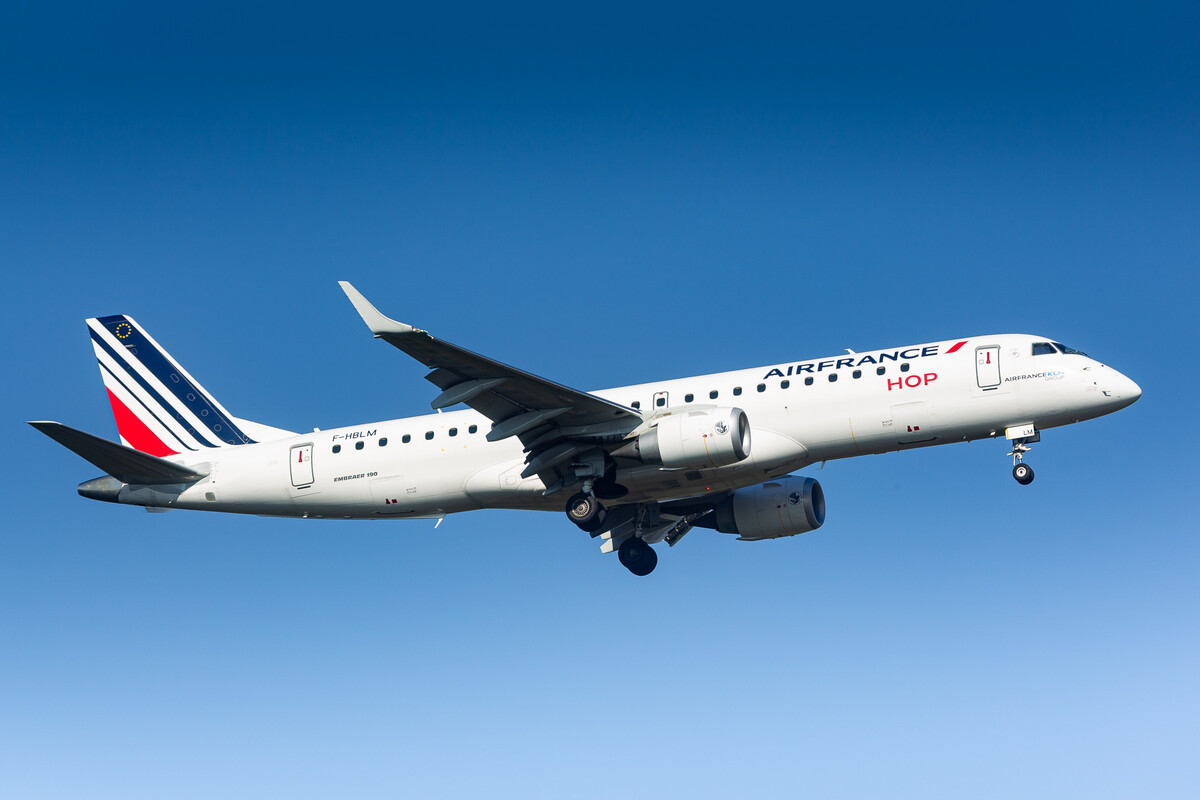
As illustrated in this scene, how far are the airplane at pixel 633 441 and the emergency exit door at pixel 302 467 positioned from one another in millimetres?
45

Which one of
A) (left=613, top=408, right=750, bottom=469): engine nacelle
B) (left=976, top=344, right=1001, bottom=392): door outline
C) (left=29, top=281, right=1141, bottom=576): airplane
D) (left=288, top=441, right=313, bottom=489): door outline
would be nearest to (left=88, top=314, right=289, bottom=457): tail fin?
(left=29, top=281, right=1141, bottom=576): airplane

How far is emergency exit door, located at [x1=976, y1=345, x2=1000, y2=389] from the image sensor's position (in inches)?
1286

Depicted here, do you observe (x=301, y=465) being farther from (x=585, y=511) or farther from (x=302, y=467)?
(x=585, y=511)

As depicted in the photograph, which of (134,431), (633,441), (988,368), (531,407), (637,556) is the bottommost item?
(637,556)

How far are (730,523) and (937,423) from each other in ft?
28.4

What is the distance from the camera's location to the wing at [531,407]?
101 feet

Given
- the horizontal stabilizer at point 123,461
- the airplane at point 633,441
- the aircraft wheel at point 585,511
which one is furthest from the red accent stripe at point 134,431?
the aircraft wheel at point 585,511

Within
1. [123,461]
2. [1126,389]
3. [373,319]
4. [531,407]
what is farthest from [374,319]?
[1126,389]

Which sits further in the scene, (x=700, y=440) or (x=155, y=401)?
(x=155, y=401)

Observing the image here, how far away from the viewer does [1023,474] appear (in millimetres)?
32500

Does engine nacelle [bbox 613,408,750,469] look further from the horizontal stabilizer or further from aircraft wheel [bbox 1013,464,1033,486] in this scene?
the horizontal stabilizer

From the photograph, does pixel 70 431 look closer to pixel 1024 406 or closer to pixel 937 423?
pixel 937 423

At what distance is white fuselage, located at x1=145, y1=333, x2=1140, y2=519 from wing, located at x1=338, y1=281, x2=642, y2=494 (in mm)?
1099

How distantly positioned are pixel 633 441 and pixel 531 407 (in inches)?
116
